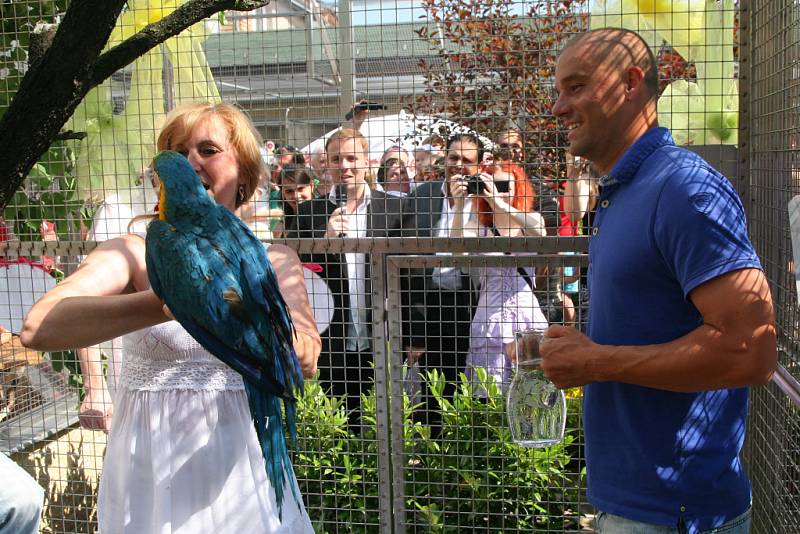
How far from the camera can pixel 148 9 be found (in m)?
2.81

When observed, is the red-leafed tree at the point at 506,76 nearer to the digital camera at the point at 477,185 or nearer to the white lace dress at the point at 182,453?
the digital camera at the point at 477,185

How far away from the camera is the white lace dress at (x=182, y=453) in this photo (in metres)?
1.75

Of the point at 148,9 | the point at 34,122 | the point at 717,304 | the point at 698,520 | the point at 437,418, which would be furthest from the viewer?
the point at 437,418

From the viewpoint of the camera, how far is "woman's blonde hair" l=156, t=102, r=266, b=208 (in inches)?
74.5

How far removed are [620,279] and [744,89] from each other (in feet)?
4.06

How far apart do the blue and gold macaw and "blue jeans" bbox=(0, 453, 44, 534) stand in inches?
15.3

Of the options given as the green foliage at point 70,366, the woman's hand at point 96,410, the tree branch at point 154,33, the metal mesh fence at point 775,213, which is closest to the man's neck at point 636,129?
the metal mesh fence at point 775,213

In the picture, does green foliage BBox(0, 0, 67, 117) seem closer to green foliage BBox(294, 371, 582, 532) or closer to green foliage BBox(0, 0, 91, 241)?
green foliage BBox(0, 0, 91, 241)

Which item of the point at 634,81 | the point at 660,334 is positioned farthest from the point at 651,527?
the point at 634,81

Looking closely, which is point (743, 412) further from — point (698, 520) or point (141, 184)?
point (141, 184)

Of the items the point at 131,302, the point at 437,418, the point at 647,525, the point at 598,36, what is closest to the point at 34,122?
the point at 131,302

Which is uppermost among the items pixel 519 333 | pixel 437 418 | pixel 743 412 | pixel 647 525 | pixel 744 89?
pixel 744 89

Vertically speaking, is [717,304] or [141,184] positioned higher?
[141,184]

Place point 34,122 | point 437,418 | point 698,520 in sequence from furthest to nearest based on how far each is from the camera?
point 437,418 → point 698,520 → point 34,122
